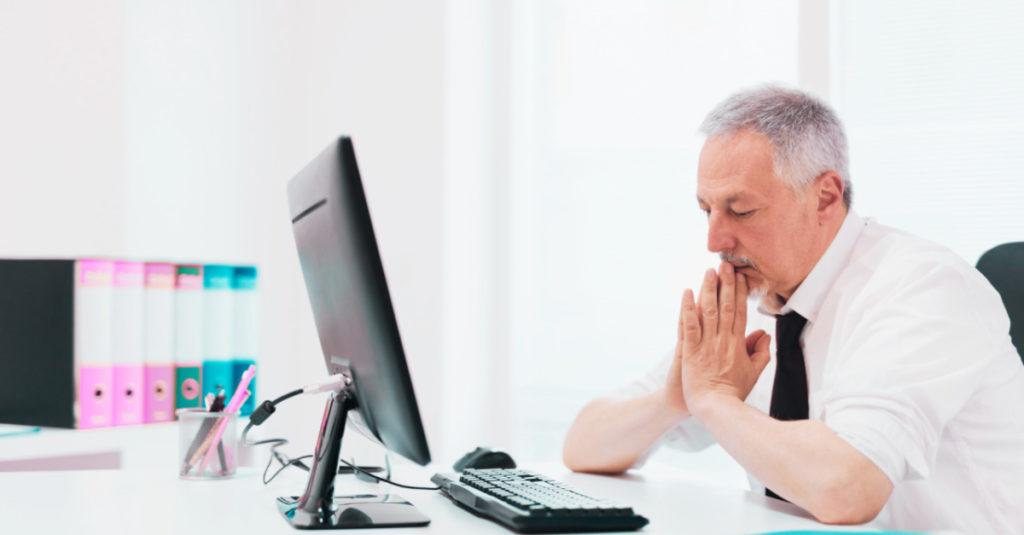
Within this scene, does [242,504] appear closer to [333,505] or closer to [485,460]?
[333,505]

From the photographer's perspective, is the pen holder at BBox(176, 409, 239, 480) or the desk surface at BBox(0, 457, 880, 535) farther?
the pen holder at BBox(176, 409, 239, 480)

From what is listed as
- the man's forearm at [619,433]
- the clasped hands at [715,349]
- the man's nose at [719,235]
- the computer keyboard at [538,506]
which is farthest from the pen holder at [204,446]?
the man's nose at [719,235]

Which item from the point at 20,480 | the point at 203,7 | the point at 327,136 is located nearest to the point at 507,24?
the point at 327,136

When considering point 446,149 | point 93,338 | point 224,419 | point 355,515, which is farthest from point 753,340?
point 446,149

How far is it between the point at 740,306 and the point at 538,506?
0.57 m

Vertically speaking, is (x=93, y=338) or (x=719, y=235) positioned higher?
(x=719, y=235)

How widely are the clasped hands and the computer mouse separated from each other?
0.27 m

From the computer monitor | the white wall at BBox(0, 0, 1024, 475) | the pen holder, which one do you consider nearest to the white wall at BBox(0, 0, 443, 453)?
the white wall at BBox(0, 0, 1024, 475)

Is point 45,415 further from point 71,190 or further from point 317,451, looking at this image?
point 317,451

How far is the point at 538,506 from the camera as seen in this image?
1105 millimetres

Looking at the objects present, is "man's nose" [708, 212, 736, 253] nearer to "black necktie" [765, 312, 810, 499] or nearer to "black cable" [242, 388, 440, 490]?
"black necktie" [765, 312, 810, 499]

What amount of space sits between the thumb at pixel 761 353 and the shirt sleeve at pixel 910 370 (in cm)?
13

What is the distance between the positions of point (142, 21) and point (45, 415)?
1.17 meters

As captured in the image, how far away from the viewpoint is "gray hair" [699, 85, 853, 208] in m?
1.50
